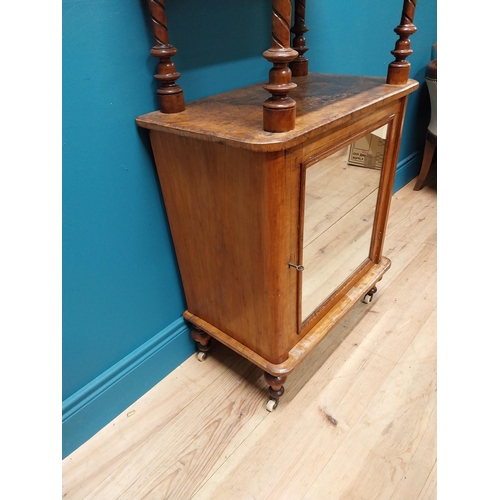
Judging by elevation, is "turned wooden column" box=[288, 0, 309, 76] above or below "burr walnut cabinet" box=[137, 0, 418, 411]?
above

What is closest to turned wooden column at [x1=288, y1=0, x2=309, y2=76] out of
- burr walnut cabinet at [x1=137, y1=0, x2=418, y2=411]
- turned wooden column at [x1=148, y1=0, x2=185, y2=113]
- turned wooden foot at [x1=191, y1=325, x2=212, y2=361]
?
burr walnut cabinet at [x1=137, y1=0, x2=418, y2=411]

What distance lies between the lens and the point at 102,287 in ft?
2.98

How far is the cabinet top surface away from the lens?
2.19 ft

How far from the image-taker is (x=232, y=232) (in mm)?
829

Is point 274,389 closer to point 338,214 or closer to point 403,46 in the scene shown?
point 338,214

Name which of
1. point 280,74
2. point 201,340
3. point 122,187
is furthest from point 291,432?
point 280,74

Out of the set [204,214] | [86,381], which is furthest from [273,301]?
[86,381]

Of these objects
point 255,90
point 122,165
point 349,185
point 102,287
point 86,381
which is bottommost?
point 86,381

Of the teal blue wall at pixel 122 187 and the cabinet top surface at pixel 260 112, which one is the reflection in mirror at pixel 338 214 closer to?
the cabinet top surface at pixel 260 112

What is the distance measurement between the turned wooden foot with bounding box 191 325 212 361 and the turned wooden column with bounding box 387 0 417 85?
0.85 m

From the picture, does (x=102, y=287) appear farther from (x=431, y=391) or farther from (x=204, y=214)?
(x=431, y=391)

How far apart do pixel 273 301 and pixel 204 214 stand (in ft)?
0.81

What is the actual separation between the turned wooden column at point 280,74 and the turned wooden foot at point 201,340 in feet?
2.22

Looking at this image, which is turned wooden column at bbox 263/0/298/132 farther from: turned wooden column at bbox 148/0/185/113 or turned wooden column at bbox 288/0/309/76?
turned wooden column at bbox 288/0/309/76
